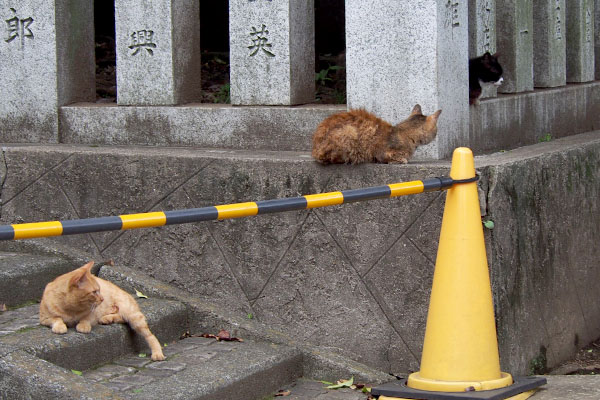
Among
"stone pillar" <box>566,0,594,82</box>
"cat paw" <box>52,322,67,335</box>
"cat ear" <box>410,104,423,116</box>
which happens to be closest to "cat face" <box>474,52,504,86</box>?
"cat ear" <box>410,104,423,116</box>

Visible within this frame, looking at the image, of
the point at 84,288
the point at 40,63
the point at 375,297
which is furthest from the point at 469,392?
the point at 40,63

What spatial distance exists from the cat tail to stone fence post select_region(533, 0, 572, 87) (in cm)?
462

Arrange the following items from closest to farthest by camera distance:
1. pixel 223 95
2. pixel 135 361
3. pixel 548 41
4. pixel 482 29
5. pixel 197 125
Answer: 1. pixel 135 361
2. pixel 197 125
3. pixel 482 29
4. pixel 548 41
5. pixel 223 95

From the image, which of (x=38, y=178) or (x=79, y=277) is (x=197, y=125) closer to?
(x=38, y=178)

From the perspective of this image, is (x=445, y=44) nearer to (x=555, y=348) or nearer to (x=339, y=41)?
(x=555, y=348)

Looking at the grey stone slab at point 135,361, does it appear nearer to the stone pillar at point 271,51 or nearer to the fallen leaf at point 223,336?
the fallen leaf at point 223,336

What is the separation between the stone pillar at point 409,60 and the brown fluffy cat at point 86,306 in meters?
1.99

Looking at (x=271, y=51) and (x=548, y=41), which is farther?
(x=548, y=41)

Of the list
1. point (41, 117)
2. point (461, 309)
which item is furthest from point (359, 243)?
point (41, 117)

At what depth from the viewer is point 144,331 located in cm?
501

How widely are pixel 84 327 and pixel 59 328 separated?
0.47 ft

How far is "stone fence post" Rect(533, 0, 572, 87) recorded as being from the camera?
7.77 m

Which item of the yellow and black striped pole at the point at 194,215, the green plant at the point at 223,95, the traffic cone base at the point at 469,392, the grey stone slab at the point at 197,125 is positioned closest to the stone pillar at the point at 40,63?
the grey stone slab at the point at 197,125

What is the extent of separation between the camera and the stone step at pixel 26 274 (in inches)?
211
